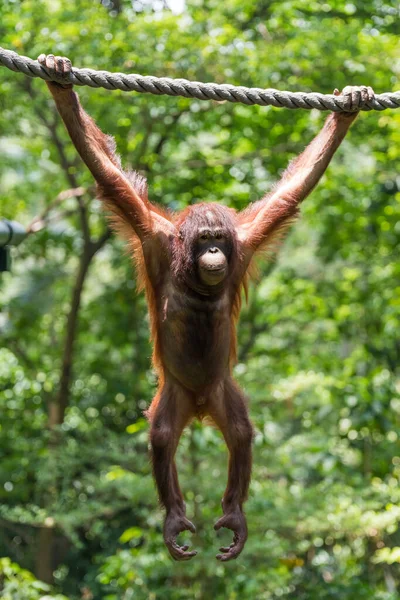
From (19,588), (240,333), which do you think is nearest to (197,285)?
(19,588)

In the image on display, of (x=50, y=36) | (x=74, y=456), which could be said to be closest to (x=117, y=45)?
(x=50, y=36)

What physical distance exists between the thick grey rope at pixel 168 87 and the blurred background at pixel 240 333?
3680mm

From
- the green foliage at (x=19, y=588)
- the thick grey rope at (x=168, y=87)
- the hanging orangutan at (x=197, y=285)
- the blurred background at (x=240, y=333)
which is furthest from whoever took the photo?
the blurred background at (x=240, y=333)

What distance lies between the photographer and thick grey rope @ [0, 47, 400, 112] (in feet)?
11.2

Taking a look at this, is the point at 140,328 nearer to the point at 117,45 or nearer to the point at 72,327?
the point at 72,327

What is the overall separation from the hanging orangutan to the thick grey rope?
319mm

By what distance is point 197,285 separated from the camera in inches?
159

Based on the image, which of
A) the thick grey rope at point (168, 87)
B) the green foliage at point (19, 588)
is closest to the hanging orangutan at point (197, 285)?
the thick grey rope at point (168, 87)

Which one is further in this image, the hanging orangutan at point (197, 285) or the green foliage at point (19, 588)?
the green foliage at point (19, 588)

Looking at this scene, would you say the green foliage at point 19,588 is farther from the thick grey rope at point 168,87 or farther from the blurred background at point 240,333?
the thick grey rope at point 168,87

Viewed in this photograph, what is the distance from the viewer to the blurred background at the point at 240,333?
7312 millimetres

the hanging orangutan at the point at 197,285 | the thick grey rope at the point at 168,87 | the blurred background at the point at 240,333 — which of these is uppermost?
the thick grey rope at the point at 168,87

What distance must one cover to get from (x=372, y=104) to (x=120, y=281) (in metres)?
6.20

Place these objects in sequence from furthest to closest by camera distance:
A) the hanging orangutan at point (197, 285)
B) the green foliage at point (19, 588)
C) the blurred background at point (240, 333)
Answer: the blurred background at point (240, 333), the green foliage at point (19, 588), the hanging orangutan at point (197, 285)
